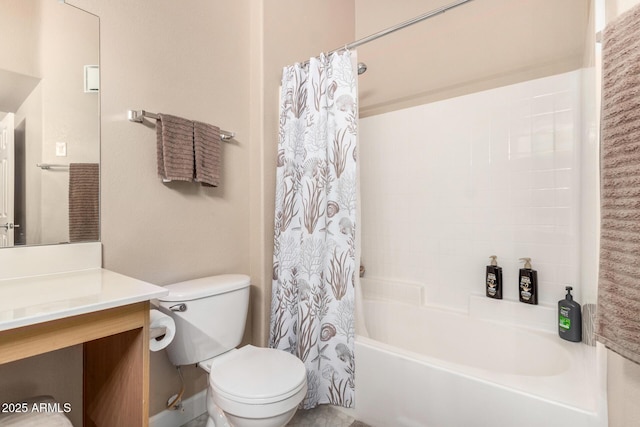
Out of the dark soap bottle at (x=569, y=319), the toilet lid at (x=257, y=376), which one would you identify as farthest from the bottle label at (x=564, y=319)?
the toilet lid at (x=257, y=376)

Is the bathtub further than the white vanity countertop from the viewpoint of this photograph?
Yes

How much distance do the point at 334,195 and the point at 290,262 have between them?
0.48 metres

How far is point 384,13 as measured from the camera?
2508 mm

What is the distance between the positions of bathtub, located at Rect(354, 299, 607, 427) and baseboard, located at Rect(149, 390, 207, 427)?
84 centimetres

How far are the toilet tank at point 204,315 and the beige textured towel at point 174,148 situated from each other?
540 millimetres

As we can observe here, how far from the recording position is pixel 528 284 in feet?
5.74

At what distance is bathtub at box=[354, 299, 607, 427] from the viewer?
110 centimetres

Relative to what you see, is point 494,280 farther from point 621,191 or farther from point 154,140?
point 154,140

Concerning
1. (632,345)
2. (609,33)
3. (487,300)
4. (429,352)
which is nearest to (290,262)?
(429,352)

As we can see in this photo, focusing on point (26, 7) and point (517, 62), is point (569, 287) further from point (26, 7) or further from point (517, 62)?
point (26, 7)

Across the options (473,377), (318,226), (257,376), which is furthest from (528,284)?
(257,376)

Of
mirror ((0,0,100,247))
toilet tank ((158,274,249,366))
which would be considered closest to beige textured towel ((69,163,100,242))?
mirror ((0,0,100,247))

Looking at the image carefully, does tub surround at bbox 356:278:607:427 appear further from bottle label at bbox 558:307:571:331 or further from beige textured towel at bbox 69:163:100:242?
beige textured towel at bbox 69:163:100:242

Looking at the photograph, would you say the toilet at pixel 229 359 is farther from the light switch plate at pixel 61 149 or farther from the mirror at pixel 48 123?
the light switch plate at pixel 61 149
